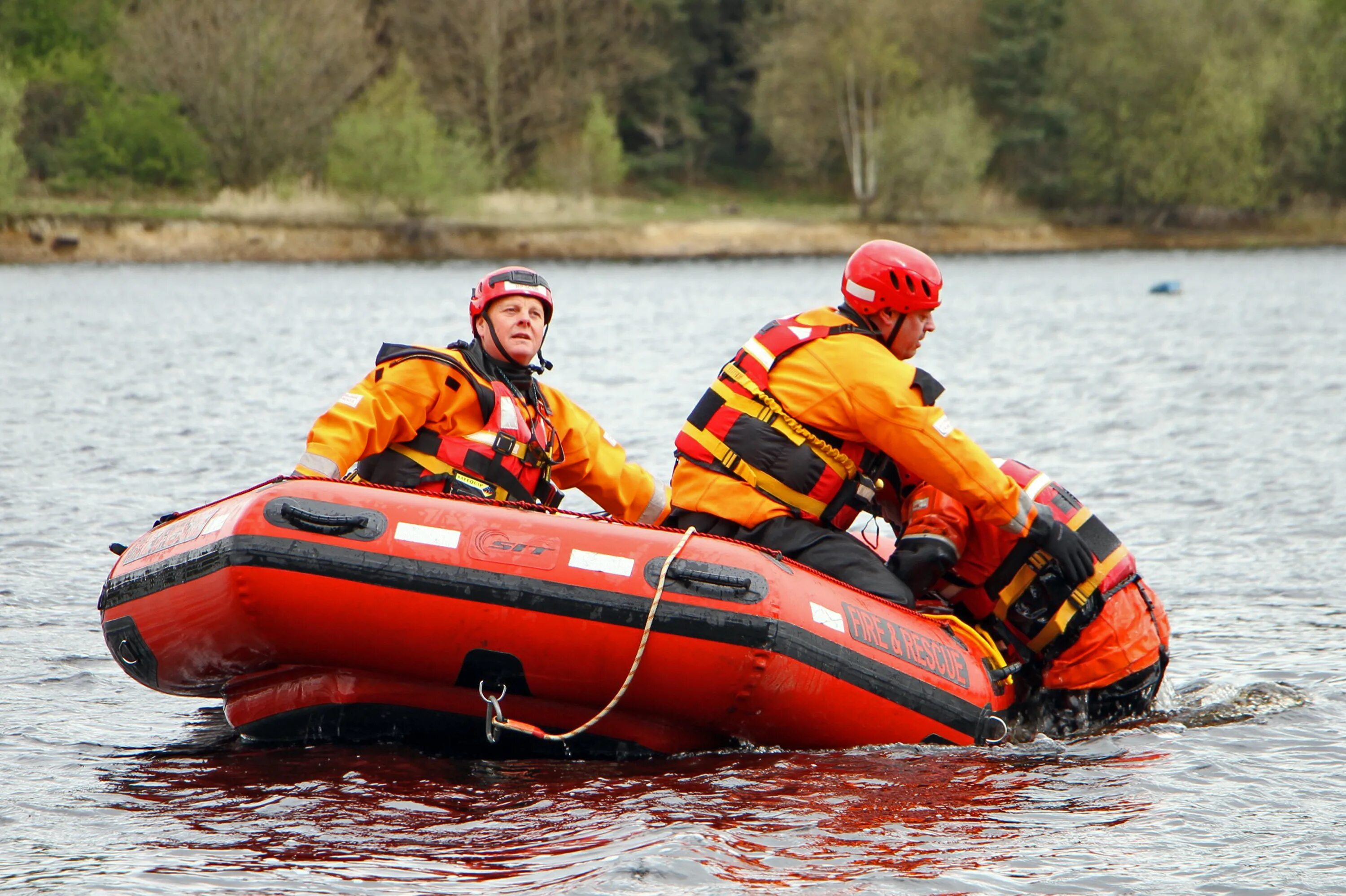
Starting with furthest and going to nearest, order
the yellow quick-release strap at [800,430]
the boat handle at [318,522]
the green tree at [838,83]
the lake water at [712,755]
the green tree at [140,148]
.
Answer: the green tree at [838,83] → the green tree at [140,148] → the yellow quick-release strap at [800,430] → the boat handle at [318,522] → the lake water at [712,755]

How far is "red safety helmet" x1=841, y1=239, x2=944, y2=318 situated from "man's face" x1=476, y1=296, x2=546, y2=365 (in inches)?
43.7

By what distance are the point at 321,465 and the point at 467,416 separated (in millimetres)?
600

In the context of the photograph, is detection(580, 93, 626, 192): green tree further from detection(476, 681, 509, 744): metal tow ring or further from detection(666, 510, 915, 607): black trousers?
detection(476, 681, 509, 744): metal tow ring

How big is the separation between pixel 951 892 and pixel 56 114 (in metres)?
46.1

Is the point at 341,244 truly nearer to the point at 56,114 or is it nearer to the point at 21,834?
the point at 56,114

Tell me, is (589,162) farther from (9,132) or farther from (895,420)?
(895,420)

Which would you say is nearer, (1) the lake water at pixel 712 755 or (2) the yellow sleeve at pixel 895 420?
(1) the lake water at pixel 712 755

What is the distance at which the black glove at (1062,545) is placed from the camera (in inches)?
212

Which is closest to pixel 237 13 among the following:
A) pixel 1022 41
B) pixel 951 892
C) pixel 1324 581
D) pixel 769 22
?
pixel 769 22

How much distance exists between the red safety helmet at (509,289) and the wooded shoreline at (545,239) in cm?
3337

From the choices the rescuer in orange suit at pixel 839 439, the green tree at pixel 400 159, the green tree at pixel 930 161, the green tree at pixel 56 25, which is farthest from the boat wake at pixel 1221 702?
the green tree at pixel 56 25

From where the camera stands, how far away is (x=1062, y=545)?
541 centimetres

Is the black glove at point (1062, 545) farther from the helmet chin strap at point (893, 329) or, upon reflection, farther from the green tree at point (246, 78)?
the green tree at point (246, 78)

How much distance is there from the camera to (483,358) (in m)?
5.56
